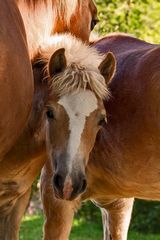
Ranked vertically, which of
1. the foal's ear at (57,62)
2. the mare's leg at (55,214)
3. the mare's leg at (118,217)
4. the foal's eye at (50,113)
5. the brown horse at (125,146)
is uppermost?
the foal's ear at (57,62)

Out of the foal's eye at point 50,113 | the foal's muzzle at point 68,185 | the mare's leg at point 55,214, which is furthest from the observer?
the mare's leg at point 55,214

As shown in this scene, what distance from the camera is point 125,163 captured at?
5.53m

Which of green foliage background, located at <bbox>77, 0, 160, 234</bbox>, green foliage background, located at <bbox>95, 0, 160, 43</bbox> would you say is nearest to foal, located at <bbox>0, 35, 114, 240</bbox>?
green foliage background, located at <bbox>77, 0, 160, 234</bbox>

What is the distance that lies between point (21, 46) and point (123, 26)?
4.77 m

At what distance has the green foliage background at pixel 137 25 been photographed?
371 inches

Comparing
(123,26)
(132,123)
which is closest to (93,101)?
(132,123)

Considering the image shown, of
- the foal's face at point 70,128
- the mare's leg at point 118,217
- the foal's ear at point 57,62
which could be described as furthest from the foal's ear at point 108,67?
the mare's leg at point 118,217

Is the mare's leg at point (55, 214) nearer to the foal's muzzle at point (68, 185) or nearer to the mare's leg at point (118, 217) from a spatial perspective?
the mare's leg at point (118, 217)

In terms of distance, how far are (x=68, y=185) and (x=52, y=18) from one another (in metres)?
1.33

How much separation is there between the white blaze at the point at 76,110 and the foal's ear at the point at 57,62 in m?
0.22

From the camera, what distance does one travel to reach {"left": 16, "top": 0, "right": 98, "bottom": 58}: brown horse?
5.42 metres

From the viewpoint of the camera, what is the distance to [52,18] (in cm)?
556

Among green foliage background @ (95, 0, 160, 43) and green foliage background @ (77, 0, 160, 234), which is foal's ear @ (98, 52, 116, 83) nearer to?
green foliage background @ (77, 0, 160, 234)

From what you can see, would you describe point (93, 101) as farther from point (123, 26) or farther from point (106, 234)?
point (123, 26)
